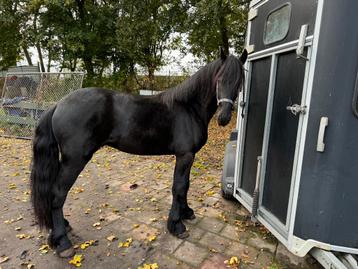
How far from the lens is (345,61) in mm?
1642

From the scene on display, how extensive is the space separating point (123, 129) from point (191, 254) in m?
1.35

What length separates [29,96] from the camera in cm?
723

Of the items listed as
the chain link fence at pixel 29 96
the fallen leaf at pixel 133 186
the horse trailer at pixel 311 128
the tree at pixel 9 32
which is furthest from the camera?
the tree at pixel 9 32

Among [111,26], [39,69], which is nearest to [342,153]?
[111,26]

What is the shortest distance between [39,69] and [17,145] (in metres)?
11.8

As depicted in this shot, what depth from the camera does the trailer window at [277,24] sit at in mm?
2119

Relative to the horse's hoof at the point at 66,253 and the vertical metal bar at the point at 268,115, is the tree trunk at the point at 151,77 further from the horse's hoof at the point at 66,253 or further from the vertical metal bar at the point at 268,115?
the horse's hoof at the point at 66,253

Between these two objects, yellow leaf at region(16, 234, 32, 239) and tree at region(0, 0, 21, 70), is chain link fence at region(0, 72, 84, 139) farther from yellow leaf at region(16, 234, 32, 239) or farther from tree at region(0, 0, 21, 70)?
tree at region(0, 0, 21, 70)

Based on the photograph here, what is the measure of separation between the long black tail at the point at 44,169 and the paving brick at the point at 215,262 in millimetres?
1488

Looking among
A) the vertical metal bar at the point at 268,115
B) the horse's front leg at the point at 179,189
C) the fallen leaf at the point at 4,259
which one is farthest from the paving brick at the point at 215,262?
the fallen leaf at the point at 4,259

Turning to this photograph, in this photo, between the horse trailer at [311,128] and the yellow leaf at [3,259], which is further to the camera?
the yellow leaf at [3,259]

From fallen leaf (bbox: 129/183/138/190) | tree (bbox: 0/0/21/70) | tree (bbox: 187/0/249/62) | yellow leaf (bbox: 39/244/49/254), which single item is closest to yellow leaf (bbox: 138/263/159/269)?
yellow leaf (bbox: 39/244/49/254)

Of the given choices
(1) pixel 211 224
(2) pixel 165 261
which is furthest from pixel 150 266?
(1) pixel 211 224

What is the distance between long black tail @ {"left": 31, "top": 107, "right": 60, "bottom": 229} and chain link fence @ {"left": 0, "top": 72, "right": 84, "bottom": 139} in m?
4.50
